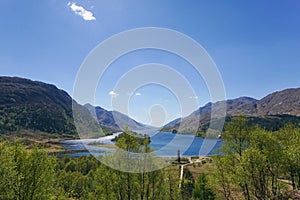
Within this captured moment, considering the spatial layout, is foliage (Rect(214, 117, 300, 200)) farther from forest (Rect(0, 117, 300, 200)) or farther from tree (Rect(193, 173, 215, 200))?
tree (Rect(193, 173, 215, 200))

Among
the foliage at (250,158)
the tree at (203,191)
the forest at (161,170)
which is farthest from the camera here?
the tree at (203,191)

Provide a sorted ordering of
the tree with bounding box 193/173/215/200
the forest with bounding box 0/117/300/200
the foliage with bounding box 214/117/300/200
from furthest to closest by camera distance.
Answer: the tree with bounding box 193/173/215/200 < the foliage with bounding box 214/117/300/200 < the forest with bounding box 0/117/300/200

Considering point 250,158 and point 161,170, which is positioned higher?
point 250,158

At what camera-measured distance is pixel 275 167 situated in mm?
27688

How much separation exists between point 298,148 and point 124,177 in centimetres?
2068

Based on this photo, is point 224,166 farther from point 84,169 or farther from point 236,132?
point 84,169

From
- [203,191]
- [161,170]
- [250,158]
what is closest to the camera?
[250,158]

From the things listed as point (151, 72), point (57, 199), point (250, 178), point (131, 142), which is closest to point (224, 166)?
point (250, 178)

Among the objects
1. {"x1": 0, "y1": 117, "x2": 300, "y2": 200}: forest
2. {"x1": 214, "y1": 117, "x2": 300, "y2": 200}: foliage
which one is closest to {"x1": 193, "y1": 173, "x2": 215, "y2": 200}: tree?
{"x1": 0, "y1": 117, "x2": 300, "y2": 200}: forest

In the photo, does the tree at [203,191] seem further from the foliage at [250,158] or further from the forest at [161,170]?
the foliage at [250,158]

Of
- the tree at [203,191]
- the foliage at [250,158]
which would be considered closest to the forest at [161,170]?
the foliage at [250,158]

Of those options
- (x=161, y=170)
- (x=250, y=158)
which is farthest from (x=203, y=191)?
(x=250, y=158)

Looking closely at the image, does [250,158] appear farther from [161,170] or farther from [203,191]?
[203,191]

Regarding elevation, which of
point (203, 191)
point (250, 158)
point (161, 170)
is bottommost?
point (203, 191)
